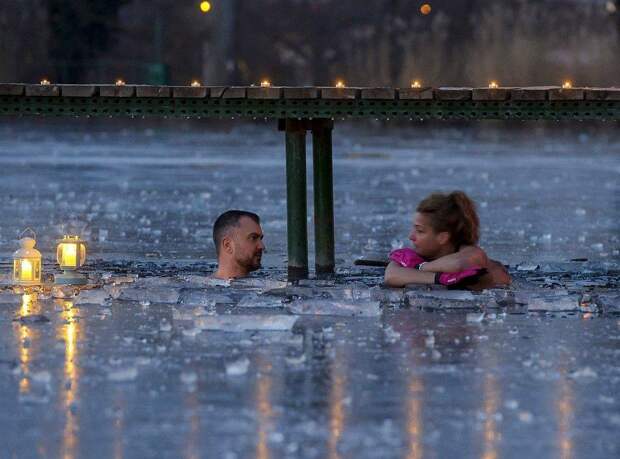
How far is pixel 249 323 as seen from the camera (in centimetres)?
858

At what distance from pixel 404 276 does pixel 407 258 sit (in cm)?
24

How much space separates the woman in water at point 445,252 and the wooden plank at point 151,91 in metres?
1.88

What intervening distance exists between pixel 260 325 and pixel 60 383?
1711 mm

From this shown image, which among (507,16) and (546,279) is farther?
(507,16)

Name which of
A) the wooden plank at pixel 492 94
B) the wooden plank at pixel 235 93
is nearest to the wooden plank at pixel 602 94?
the wooden plank at pixel 492 94

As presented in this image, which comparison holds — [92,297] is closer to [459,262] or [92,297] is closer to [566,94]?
[459,262]

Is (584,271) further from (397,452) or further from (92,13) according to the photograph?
(92,13)

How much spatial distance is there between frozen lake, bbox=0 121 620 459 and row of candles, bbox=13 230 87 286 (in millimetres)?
214

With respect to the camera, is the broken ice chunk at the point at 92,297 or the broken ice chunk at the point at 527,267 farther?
the broken ice chunk at the point at 527,267

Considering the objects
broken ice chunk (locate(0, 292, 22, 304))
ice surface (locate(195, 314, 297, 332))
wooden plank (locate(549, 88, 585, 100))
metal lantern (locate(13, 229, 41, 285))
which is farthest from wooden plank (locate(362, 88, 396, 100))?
ice surface (locate(195, 314, 297, 332))

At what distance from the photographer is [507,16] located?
206 ft

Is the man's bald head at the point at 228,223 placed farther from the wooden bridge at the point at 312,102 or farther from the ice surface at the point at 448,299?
the ice surface at the point at 448,299

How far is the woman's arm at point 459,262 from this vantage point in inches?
400

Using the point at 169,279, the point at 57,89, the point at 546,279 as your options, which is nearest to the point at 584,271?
the point at 546,279
